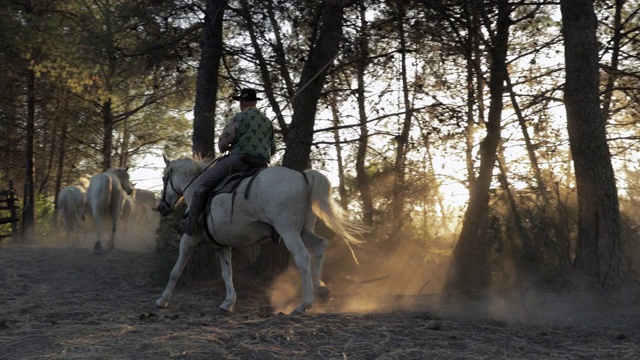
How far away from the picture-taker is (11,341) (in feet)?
20.0

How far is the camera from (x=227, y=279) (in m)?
9.03

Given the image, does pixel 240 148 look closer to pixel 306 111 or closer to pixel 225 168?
pixel 225 168

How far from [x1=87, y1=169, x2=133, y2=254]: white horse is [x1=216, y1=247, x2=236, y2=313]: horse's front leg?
710 centimetres

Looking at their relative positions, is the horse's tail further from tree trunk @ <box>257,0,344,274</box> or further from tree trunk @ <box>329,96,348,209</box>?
tree trunk @ <box>329,96,348,209</box>

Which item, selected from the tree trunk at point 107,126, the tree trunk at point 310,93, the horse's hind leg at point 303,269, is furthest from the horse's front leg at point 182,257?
the tree trunk at point 107,126

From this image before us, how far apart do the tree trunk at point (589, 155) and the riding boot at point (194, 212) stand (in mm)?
4903

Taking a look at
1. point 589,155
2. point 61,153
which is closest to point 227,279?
point 589,155

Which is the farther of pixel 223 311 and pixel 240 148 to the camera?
pixel 223 311

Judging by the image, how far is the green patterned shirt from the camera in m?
8.32

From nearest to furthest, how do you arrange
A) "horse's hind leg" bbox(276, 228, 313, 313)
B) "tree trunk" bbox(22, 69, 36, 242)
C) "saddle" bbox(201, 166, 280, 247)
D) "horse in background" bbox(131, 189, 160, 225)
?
"horse's hind leg" bbox(276, 228, 313, 313) < "saddle" bbox(201, 166, 280, 247) < "tree trunk" bbox(22, 69, 36, 242) < "horse in background" bbox(131, 189, 160, 225)

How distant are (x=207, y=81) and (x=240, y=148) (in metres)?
4.43

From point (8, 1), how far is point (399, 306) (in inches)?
689

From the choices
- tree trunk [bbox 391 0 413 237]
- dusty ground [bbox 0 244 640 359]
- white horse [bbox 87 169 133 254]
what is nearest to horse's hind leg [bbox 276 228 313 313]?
dusty ground [bbox 0 244 640 359]

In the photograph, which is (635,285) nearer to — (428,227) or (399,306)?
(399,306)
